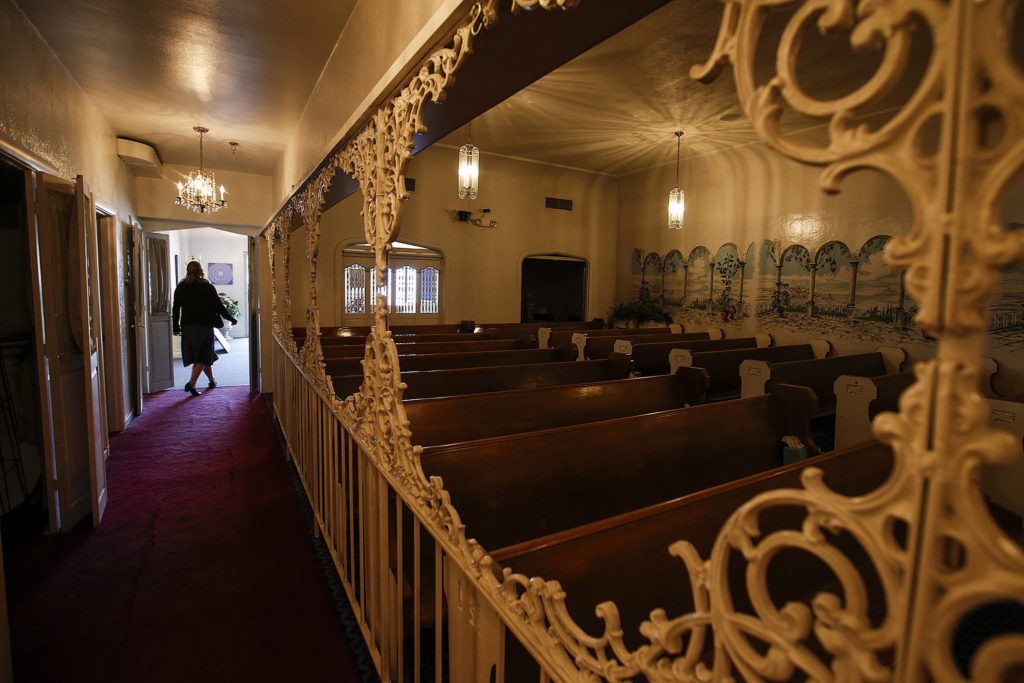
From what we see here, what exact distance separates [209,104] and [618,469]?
159 inches

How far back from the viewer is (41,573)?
2354mm

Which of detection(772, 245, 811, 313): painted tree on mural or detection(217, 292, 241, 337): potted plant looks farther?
detection(217, 292, 241, 337): potted plant

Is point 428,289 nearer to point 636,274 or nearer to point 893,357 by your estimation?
point 636,274

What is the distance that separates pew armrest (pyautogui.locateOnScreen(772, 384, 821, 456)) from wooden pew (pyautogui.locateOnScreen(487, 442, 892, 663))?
101cm

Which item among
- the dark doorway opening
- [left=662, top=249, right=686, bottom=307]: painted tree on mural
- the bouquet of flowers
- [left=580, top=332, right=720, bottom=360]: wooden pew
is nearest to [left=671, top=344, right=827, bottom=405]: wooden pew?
[left=580, top=332, right=720, bottom=360]: wooden pew

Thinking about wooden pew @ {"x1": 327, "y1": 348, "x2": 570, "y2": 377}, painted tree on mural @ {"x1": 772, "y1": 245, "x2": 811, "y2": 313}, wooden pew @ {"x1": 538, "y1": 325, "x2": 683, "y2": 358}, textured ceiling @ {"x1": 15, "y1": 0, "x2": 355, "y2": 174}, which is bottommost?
wooden pew @ {"x1": 327, "y1": 348, "x2": 570, "y2": 377}

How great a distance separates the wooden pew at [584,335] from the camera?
14.5 feet

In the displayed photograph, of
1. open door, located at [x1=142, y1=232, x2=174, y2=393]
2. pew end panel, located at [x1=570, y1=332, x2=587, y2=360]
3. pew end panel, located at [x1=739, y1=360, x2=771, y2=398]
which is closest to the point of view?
pew end panel, located at [x1=739, y1=360, x2=771, y2=398]

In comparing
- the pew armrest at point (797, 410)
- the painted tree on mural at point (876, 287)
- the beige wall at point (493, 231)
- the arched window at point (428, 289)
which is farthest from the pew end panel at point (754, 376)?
the arched window at point (428, 289)

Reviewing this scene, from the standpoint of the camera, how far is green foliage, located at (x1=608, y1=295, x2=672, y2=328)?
264 inches

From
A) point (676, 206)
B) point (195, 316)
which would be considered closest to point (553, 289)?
point (676, 206)

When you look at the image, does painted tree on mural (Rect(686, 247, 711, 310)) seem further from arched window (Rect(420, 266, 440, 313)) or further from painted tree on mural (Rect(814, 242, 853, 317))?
arched window (Rect(420, 266, 440, 313))

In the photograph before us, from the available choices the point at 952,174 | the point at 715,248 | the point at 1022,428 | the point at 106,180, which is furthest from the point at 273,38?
the point at 715,248

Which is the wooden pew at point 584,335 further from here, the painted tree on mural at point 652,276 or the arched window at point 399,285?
the arched window at point 399,285
